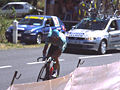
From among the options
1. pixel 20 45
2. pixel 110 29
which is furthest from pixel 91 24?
pixel 20 45

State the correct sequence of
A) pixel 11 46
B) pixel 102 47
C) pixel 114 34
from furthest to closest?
1. pixel 11 46
2. pixel 114 34
3. pixel 102 47

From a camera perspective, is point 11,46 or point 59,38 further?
point 11,46

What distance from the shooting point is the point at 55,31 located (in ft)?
24.1

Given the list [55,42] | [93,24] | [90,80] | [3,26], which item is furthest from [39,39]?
[90,80]

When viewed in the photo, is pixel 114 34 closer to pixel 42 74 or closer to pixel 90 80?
pixel 42 74

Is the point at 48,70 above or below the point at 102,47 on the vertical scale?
above

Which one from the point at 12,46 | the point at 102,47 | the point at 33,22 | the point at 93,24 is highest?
the point at 93,24

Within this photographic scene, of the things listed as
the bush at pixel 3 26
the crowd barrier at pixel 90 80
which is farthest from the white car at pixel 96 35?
the crowd barrier at pixel 90 80

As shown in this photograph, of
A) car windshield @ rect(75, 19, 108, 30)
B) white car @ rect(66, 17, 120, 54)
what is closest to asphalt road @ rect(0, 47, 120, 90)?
white car @ rect(66, 17, 120, 54)

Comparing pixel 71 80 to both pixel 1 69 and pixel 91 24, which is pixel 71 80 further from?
pixel 91 24

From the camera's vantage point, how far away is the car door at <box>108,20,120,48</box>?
605 inches

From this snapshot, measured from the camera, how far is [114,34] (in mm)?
15508

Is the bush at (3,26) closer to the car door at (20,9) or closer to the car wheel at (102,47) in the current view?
the car wheel at (102,47)

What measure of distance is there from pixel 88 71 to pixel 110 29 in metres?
10.5
